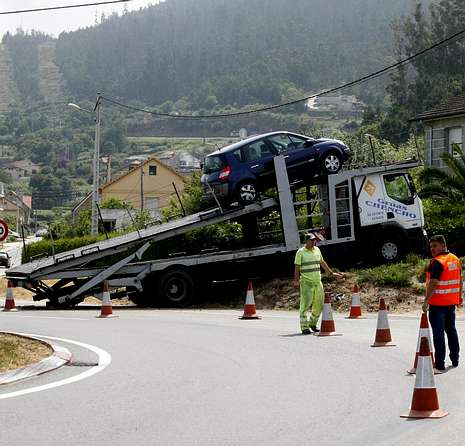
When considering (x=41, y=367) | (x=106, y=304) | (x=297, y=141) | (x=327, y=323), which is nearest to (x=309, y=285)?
(x=327, y=323)

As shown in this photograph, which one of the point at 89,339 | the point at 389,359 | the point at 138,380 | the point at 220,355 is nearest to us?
the point at 138,380

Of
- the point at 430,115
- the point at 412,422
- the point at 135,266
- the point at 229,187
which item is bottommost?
the point at 412,422

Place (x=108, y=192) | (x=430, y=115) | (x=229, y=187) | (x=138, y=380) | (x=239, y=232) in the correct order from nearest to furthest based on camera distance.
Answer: (x=138, y=380) < (x=229, y=187) < (x=239, y=232) < (x=430, y=115) < (x=108, y=192)

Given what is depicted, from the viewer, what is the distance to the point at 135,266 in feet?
82.4

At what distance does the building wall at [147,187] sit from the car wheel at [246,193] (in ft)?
233

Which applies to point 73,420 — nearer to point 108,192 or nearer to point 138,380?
point 138,380

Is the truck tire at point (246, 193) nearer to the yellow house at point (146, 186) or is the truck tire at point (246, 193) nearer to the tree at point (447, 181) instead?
the tree at point (447, 181)

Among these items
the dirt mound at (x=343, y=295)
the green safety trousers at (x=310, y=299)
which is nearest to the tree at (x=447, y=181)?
the dirt mound at (x=343, y=295)

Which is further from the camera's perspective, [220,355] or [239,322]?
[239,322]

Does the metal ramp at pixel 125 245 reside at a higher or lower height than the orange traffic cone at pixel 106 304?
higher

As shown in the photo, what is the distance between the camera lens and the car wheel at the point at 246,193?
25031mm

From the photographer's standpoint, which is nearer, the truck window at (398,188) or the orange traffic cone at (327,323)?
the orange traffic cone at (327,323)

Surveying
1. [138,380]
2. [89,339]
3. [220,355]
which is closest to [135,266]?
[89,339]

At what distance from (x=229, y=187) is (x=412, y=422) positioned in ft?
54.5
